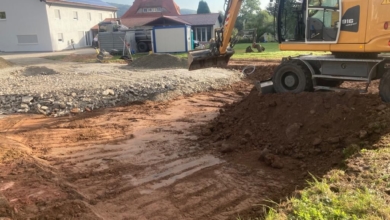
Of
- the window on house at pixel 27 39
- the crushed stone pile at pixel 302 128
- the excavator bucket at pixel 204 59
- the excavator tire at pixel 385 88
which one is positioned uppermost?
the window on house at pixel 27 39

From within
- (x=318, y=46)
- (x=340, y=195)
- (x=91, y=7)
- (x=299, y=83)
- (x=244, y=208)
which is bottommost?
(x=244, y=208)

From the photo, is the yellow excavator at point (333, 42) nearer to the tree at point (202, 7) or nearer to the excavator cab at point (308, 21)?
the excavator cab at point (308, 21)

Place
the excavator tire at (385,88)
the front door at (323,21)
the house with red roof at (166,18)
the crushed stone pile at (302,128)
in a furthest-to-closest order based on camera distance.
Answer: the house with red roof at (166,18) → the front door at (323,21) → the excavator tire at (385,88) → the crushed stone pile at (302,128)

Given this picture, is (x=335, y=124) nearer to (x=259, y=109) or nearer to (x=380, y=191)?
(x=259, y=109)

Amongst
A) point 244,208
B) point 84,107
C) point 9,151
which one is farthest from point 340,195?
point 84,107

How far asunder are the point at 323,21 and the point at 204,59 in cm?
430

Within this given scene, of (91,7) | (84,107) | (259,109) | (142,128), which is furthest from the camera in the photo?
(91,7)

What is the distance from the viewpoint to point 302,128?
6512 millimetres

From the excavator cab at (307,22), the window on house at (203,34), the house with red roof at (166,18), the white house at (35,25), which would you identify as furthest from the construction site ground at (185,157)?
the window on house at (203,34)

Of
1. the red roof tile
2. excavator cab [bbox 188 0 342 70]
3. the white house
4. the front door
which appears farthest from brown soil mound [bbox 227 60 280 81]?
the red roof tile

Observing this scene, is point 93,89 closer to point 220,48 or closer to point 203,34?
point 220,48

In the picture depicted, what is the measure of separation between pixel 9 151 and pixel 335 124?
6604 mm

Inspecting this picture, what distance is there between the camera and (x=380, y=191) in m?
3.63

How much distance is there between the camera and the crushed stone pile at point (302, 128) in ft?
18.6
